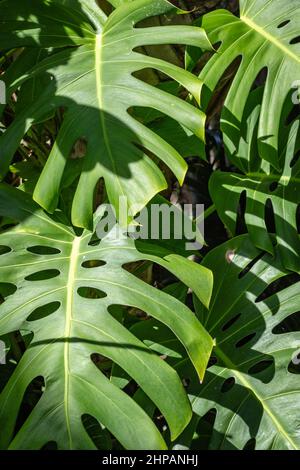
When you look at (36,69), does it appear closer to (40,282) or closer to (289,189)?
(40,282)

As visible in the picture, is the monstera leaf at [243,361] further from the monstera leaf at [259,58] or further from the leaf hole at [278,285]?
the leaf hole at [278,285]

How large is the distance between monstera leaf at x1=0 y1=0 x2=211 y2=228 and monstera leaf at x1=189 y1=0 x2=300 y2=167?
0.14m

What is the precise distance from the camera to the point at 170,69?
1.48m

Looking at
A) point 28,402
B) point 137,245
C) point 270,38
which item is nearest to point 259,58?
point 270,38

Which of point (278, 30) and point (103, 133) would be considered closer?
point (103, 133)

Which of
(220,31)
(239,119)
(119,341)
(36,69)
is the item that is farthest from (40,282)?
(220,31)

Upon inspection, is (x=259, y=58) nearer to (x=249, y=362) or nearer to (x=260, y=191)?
(x=260, y=191)

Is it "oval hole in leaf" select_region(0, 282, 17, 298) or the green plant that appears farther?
"oval hole in leaf" select_region(0, 282, 17, 298)

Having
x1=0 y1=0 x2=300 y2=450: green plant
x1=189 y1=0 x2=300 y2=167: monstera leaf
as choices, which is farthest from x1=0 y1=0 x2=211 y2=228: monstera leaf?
x1=189 y1=0 x2=300 y2=167: monstera leaf

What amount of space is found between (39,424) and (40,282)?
1.09 ft

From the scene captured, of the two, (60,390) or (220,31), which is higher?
(220,31)

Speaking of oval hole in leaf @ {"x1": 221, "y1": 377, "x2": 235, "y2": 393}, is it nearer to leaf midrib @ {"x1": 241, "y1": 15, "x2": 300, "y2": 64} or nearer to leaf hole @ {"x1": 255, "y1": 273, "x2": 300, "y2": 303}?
leaf hole @ {"x1": 255, "y1": 273, "x2": 300, "y2": 303}

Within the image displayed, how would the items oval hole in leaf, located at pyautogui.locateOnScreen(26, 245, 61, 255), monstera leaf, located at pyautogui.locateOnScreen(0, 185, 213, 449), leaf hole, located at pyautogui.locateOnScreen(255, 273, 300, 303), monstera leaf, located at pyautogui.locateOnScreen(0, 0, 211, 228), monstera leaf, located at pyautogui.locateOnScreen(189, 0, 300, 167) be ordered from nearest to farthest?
monstera leaf, located at pyautogui.locateOnScreen(0, 185, 213, 449), monstera leaf, located at pyautogui.locateOnScreen(0, 0, 211, 228), monstera leaf, located at pyautogui.locateOnScreen(189, 0, 300, 167), oval hole in leaf, located at pyautogui.locateOnScreen(26, 245, 61, 255), leaf hole, located at pyautogui.locateOnScreen(255, 273, 300, 303)

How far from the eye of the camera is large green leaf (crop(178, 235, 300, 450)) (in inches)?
57.1
